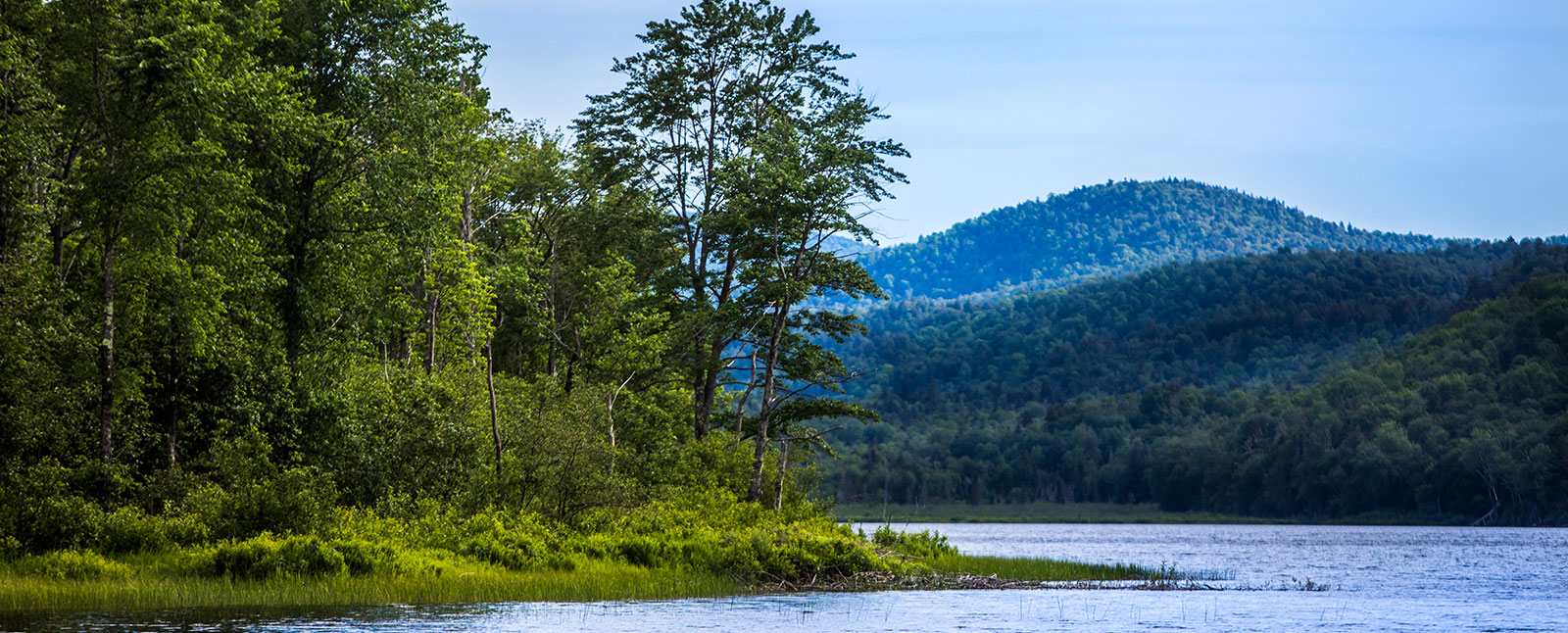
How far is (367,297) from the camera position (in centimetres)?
3891

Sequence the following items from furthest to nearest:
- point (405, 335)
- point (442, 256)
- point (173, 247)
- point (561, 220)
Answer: point (561, 220)
point (405, 335)
point (442, 256)
point (173, 247)

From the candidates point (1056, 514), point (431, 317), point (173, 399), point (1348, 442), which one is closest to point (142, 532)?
point (173, 399)

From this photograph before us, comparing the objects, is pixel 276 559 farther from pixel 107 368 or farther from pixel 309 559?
pixel 107 368

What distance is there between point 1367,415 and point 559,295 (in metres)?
122

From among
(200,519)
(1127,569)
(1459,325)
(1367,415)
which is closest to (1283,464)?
(1367,415)

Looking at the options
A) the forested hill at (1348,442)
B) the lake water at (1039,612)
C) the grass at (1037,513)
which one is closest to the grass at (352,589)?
the lake water at (1039,612)

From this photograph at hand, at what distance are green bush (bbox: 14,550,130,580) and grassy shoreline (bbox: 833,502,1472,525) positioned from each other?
124 metres

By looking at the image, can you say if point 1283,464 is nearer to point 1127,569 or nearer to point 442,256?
point 1127,569

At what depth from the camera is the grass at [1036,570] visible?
149ft

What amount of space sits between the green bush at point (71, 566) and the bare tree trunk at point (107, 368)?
9.58 ft

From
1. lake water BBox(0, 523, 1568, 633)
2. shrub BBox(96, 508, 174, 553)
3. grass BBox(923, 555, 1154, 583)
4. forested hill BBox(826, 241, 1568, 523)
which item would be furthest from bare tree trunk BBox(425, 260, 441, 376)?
forested hill BBox(826, 241, 1568, 523)

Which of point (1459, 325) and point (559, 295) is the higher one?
point (1459, 325)

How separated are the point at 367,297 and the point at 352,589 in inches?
455

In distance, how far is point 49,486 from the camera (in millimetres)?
29797
